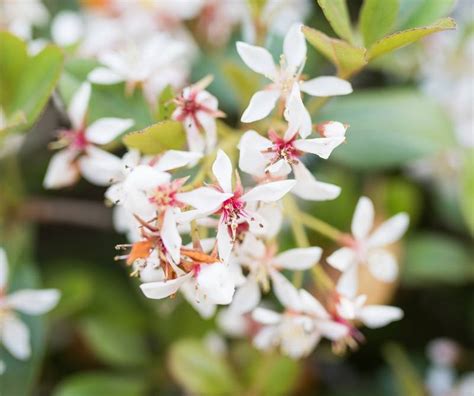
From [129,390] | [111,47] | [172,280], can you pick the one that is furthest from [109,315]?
[172,280]

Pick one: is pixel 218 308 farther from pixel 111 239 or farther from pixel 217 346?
pixel 111 239

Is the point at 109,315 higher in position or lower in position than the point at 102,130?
lower

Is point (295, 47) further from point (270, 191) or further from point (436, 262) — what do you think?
point (436, 262)

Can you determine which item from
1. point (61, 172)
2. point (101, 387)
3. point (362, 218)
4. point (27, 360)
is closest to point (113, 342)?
point (101, 387)

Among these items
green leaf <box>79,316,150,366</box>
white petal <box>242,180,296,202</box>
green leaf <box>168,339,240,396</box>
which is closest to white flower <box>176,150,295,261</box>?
white petal <box>242,180,296,202</box>

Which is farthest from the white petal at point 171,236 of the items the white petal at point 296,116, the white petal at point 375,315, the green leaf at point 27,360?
the green leaf at point 27,360

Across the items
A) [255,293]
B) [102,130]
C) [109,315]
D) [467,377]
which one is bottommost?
[467,377]

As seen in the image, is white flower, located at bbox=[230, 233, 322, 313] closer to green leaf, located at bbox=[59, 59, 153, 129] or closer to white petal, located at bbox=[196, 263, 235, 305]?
white petal, located at bbox=[196, 263, 235, 305]
